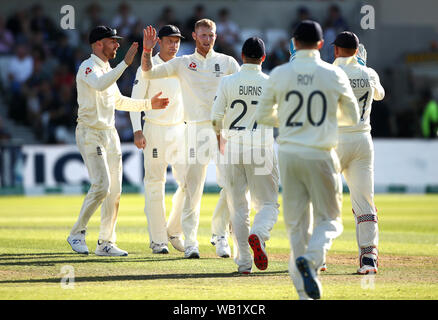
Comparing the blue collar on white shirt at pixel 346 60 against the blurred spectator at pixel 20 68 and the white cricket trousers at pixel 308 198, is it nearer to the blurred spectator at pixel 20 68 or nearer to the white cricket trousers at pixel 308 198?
the white cricket trousers at pixel 308 198

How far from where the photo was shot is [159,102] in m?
10.7

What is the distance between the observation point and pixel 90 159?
10695mm

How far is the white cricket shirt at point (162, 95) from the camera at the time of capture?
1131 cm

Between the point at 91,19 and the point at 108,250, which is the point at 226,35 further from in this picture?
the point at 108,250

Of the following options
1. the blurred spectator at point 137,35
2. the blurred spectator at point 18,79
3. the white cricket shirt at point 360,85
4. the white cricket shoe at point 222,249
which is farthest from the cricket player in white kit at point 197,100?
the blurred spectator at point 18,79

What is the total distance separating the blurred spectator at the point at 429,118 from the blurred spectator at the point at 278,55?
15.5 feet

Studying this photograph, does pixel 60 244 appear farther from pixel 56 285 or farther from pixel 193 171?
pixel 56 285

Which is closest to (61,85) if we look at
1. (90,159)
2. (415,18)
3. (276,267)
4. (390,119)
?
(390,119)

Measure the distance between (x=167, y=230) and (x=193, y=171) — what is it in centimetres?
134

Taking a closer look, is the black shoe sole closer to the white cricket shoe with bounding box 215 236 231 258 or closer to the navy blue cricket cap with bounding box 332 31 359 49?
the navy blue cricket cap with bounding box 332 31 359 49

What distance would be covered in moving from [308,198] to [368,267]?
2.17m

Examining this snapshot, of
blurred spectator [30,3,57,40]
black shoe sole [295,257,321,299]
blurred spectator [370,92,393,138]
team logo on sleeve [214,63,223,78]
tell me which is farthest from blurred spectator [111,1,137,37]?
black shoe sole [295,257,321,299]

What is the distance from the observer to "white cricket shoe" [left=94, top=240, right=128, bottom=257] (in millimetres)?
10750

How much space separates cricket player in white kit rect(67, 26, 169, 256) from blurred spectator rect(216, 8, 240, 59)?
606 inches
